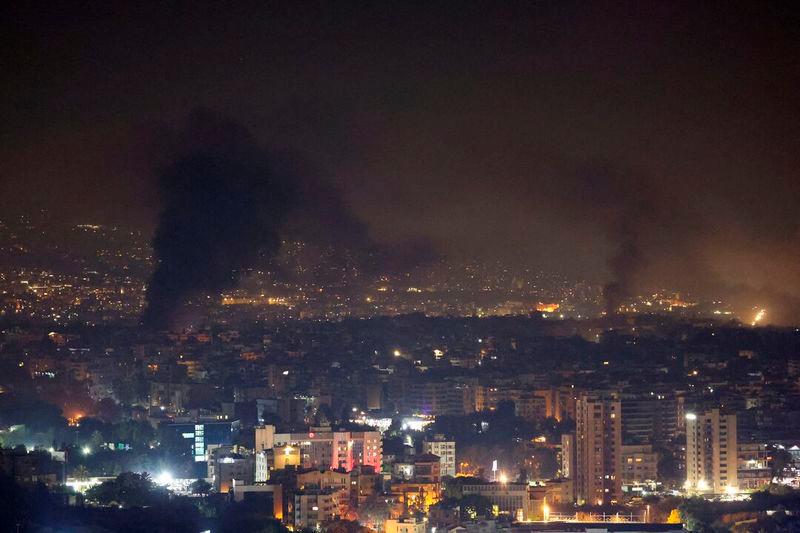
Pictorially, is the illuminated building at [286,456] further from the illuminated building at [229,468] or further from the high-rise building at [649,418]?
the high-rise building at [649,418]

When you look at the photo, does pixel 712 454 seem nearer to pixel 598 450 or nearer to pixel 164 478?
pixel 598 450

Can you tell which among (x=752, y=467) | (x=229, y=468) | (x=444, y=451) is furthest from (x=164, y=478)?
(x=752, y=467)

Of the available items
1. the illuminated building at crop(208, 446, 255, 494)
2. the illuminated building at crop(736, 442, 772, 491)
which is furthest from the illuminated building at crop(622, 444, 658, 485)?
the illuminated building at crop(208, 446, 255, 494)

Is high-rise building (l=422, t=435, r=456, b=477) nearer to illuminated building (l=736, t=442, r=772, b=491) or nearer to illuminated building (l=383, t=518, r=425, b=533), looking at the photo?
illuminated building (l=736, t=442, r=772, b=491)

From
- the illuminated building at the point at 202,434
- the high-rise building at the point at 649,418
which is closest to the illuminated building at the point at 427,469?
the illuminated building at the point at 202,434

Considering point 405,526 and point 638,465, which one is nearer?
point 405,526

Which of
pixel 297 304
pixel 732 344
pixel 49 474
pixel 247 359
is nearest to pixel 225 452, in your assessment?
pixel 49 474
